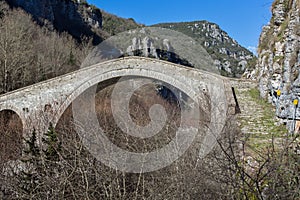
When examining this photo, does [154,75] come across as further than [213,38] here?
No

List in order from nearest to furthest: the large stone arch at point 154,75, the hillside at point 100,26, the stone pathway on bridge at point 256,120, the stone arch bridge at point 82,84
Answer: the stone pathway on bridge at point 256,120 → the large stone arch at point 154,75 → the stone arch bridge at point 82,84 → the hillside at point 100,26

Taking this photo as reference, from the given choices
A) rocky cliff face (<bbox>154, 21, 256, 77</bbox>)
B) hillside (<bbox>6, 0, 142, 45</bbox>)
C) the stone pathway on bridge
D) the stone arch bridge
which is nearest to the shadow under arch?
the stone arch bridge

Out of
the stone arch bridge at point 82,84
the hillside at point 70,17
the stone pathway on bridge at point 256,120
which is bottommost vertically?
the stone pathway on bridge at point 256,120

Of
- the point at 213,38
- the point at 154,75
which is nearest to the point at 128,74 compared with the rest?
the point at 154,75

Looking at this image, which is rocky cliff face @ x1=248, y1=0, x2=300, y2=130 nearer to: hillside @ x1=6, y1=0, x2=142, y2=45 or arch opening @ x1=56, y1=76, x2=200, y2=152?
arch opening @ x1=56, y1=76, x2=200, y2=152

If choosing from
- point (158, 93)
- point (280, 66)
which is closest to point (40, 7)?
point (158, 93)

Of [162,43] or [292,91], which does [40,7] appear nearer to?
[162,43]

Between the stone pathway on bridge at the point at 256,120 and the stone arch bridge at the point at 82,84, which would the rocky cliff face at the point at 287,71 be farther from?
the stone arch bridge at the point at 82,84

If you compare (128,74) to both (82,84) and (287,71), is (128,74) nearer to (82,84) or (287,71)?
(82,84)

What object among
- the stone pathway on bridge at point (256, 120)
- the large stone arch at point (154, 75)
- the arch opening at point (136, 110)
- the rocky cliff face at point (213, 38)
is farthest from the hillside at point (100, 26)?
the large stone arch at point (154, 75)
